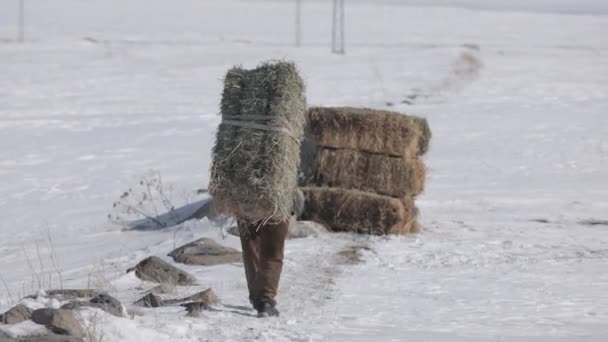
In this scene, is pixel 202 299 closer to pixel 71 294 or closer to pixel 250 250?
pixel 250 250

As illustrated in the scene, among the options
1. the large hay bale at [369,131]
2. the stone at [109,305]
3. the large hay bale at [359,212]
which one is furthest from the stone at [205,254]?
the stone at [109,305]

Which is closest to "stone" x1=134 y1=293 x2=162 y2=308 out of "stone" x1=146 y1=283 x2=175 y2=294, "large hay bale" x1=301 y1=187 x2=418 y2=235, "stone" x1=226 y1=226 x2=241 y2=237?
"stone" x1=146 y1=283 x2=175 y2=294

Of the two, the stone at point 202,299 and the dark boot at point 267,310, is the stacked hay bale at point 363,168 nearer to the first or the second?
the stone at point 202,299

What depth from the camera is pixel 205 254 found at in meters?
13.0

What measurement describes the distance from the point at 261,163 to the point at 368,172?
571 cm

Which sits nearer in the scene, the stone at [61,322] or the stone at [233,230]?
the stone at [61,322]

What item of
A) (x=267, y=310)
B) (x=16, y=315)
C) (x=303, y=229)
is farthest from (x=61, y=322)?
(x=303, y=229)

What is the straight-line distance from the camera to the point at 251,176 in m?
9.85

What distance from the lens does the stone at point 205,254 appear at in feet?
42.1

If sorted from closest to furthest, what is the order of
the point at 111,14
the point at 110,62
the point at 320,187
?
the point at 320,187, the point at 110,62, the point at 111,14

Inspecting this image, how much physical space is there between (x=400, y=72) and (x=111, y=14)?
44.4 metres

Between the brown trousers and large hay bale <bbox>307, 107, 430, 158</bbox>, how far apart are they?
550 cm

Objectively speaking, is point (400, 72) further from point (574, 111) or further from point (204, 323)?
point (204, 323)

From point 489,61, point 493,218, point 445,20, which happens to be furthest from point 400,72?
point 445,20
